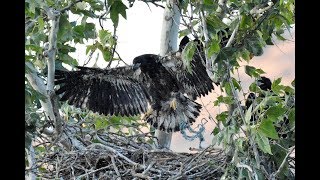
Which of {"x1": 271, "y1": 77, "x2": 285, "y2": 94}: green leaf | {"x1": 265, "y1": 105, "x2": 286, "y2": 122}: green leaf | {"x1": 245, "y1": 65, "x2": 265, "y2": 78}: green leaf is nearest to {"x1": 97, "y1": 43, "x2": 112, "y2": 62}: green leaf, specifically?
{"x1": 245, "y1": 65, "x2": 265, "y2": 78}: green leaf

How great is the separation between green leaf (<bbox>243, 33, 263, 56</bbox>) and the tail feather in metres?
1.56

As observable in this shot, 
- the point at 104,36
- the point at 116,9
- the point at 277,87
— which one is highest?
the point at 104,36

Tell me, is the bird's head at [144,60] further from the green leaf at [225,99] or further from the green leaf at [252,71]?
the green leaf at [225,99]

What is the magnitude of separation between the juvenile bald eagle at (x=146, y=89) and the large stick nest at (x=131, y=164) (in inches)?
31.7

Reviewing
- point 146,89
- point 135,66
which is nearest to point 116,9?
point 135,66

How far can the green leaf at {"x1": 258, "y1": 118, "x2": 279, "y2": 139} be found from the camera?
4.85 ft

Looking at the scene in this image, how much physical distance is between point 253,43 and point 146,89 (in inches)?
66.3

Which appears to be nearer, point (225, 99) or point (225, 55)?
point (225, 55)

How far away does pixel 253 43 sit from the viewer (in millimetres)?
1942

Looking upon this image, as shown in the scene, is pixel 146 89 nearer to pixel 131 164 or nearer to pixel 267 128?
pixel 131 164

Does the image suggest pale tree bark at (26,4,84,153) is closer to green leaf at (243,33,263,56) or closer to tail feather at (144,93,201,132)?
green leaf at (243,33,263,56)

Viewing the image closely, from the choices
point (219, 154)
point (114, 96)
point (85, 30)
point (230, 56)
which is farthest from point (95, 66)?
point (230, 56)

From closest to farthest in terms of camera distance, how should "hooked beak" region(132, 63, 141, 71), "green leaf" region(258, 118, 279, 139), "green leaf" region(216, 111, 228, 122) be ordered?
"green leaf" region(258, 118, 279, 139) < "green leaf" region(216, 111, 228, 122) < "hooked beak" region(132, 63, 141, 71)
